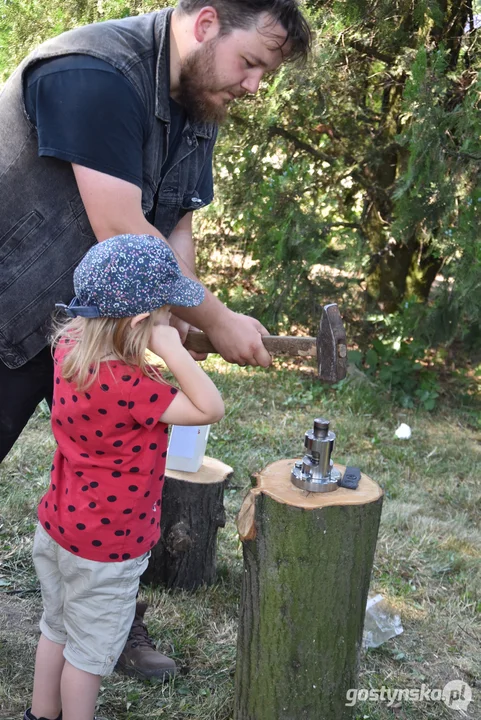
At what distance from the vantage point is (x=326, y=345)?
215 cm

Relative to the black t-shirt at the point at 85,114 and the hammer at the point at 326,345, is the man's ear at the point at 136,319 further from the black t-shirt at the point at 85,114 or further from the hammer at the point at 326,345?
the hammer at the point at 326,345

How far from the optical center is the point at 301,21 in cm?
214

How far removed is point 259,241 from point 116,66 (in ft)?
12.0

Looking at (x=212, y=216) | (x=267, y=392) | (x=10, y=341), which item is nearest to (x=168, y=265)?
(x=10, y=341)

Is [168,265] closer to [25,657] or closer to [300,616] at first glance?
[300,616]

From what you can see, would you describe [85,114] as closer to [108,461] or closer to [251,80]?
[251,80]

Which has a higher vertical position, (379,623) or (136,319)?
(136,319)

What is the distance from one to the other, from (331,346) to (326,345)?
0.08ft

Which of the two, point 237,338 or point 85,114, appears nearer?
point 85,114

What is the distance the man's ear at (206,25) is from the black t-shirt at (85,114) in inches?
12.1

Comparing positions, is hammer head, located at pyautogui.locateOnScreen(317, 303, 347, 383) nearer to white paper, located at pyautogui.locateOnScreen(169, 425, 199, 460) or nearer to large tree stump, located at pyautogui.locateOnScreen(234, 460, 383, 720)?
large tree stump, located at pyautogui.locateOnScreen(234, 460, 383, 720)

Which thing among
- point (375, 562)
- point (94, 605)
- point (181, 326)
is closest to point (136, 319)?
point (181, 326)

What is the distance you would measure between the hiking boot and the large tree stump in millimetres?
405

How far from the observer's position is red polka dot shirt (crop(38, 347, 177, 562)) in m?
1.75
